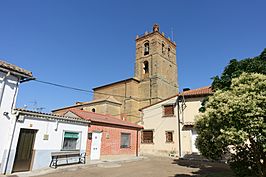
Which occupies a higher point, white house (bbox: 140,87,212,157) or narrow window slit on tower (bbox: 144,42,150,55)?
narrow window slit on tower (bbox: 144,42,150,55)

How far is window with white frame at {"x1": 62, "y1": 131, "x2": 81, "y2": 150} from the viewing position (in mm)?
12627

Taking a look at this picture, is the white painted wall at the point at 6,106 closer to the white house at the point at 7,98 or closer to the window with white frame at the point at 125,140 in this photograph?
the white house at the point at 7,98

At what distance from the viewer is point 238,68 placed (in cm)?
1122

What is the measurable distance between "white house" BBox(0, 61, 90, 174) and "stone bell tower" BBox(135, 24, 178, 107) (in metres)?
23.0

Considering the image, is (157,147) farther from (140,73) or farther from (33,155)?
(140,73)

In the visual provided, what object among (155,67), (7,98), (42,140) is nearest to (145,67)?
(155,67)

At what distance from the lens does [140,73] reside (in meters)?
38.2

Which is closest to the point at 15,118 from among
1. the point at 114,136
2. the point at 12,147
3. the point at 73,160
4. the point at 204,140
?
the point at 12,147

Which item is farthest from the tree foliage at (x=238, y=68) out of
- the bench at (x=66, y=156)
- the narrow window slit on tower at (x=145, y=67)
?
the narrow window slit on tower at (x=145, y=67)

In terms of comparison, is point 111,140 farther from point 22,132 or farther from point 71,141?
point 22,132

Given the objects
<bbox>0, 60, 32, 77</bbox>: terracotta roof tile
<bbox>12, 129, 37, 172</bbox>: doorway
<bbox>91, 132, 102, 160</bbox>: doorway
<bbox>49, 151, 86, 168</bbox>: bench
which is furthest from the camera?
<bbox>91, 132, 102, 160</bbox>: doorway

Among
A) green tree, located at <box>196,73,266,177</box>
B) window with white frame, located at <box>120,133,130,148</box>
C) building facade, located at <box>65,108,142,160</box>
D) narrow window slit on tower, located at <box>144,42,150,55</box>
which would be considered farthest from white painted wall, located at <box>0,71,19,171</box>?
narrow window slit on tower, located at <box>144,42,150,55</box>

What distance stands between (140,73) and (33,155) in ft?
96.2

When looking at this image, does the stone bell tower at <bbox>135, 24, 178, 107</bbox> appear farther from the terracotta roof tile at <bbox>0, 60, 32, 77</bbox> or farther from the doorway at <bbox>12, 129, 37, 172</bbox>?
the terracotta roof tile at <bbox>0, 60, 32, 77</bbox>
